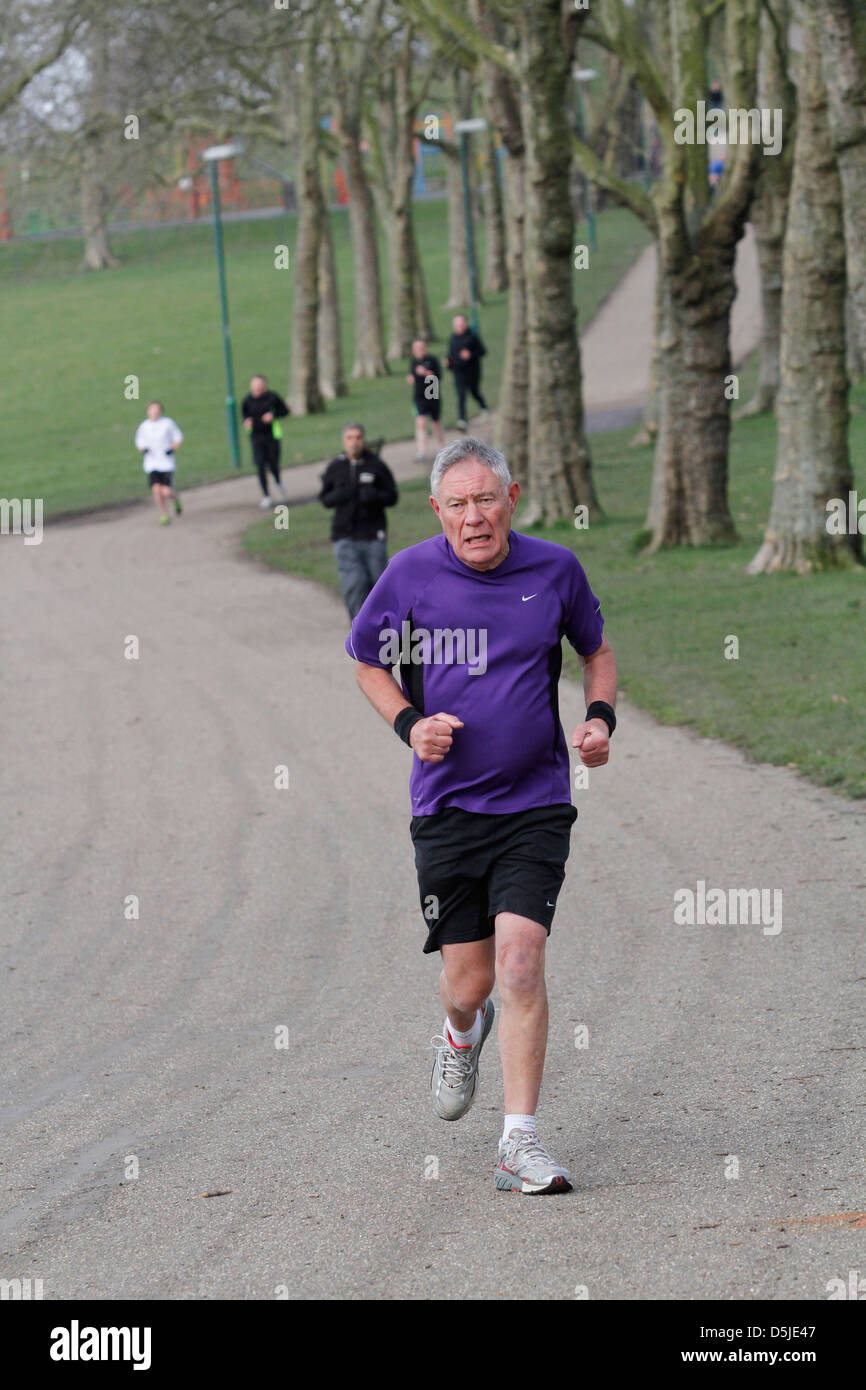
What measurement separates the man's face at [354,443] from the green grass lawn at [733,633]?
8.56ft

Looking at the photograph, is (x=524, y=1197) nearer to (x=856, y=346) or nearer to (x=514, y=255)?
(x=514, y=255)

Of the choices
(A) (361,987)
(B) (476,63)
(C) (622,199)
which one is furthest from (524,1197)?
(B) (476,63)

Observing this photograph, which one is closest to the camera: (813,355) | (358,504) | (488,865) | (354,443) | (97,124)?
(488,865)

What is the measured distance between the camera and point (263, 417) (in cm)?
2511

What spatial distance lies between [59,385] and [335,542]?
38509 mm

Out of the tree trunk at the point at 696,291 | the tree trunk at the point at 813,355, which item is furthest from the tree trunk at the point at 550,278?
the tree trunk at the point at 813,355

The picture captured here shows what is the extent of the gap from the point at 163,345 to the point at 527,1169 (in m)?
54.9

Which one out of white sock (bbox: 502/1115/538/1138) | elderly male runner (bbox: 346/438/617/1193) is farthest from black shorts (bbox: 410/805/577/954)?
white sock (bbox: 502/1115/538/1138)

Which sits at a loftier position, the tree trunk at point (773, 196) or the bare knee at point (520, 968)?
the tree trunk at point (773, 196)

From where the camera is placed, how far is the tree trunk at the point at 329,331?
138 feet

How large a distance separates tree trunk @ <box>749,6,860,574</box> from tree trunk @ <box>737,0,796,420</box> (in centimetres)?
848

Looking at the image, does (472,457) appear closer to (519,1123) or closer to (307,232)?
(519,1123)

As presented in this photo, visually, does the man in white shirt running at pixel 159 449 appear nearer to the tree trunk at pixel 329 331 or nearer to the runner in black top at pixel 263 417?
the runner in black top at pixel 263 417

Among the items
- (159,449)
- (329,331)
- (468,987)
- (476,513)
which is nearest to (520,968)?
(468,987)
